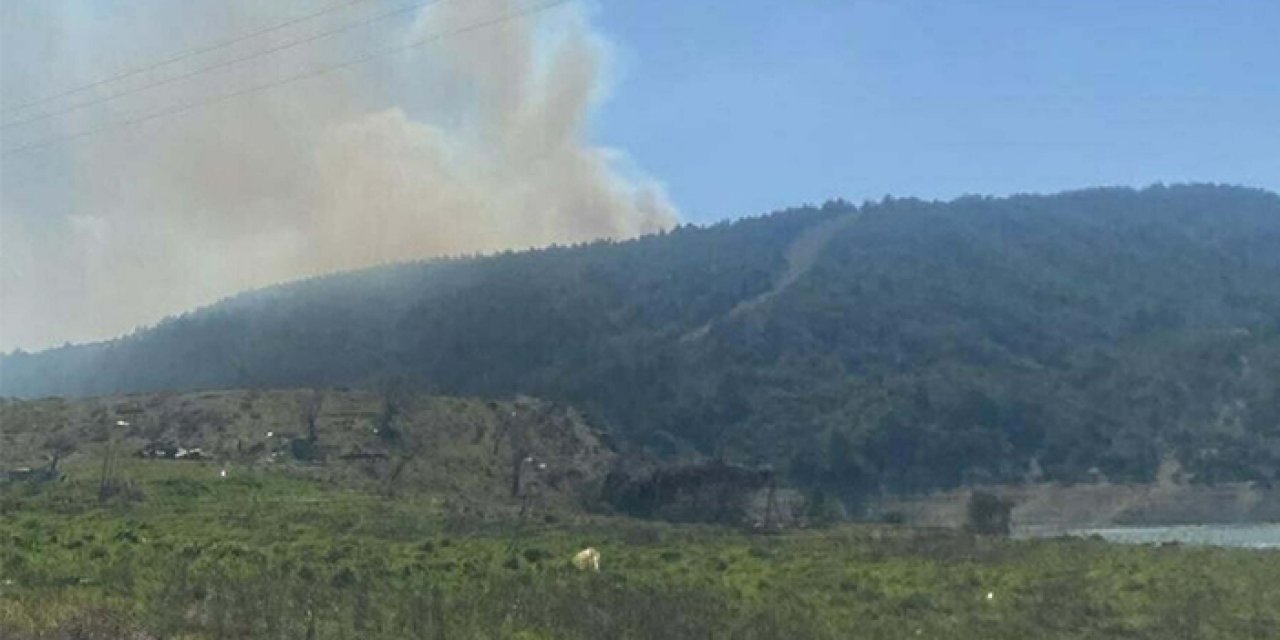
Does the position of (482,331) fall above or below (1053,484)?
above

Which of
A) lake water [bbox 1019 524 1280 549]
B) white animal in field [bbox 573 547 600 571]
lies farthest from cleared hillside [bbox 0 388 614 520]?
white animal in field [bbox 573 547 600 571]

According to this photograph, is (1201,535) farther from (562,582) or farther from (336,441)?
(562,582)

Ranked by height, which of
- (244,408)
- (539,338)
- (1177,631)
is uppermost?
(539,338)

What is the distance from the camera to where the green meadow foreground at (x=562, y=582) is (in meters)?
23.2

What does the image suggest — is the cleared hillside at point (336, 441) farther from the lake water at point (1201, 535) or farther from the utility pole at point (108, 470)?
the lake water at point (1201, 535)

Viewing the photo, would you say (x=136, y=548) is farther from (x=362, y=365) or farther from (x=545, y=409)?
(x=362, y=365)

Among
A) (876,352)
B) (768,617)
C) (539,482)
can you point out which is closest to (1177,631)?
(768,617)

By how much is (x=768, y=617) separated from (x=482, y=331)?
174 m

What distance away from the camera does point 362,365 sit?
18950 cm

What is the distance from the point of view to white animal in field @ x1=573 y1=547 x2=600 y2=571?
124ft

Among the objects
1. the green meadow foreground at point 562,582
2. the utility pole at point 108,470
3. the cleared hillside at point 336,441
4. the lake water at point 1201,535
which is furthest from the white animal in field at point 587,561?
the cleared hillside at point 336,441

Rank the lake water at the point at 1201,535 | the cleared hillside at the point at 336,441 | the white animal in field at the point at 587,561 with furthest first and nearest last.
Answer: the cleared hillside at the point at 336,441 < the lake water at the point at 1201,535 < the white animal in field at the point at 587,561

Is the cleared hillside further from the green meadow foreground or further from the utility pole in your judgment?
the green meadow foreground

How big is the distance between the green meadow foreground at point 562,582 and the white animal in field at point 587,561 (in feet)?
1.51
